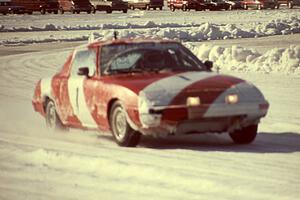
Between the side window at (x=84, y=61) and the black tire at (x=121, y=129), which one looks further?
the side window at (x=84, y=61)

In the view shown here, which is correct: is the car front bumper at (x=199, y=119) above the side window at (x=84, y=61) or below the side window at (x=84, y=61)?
below

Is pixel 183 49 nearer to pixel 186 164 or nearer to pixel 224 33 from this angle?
pixel 186 164

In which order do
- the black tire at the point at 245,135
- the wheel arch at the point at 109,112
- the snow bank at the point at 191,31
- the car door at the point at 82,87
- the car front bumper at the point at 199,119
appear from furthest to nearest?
the snow bank at the point at 191,31 < the car door at the point at 82,87 < the black tire at the point at 245,135 < the wheel arch at the point at 109,112 < the car front bumper at the point at 199,119

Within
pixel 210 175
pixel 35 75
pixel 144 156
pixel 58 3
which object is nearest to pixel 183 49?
pixel 144 156

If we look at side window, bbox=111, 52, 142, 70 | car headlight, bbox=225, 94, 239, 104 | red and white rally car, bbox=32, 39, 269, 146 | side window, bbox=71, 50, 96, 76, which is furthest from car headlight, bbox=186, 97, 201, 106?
side window, bbox=71, 50, 96, 76

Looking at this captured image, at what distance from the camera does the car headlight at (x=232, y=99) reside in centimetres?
937

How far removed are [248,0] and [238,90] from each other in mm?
65225

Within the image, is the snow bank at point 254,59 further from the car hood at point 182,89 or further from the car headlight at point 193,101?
the car headlight at point 193,101

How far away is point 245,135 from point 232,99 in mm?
833

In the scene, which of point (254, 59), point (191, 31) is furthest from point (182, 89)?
point (191, 31)

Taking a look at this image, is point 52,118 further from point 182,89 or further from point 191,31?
point 191,31

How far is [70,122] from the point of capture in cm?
1115

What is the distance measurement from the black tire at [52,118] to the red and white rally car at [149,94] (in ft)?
0.62

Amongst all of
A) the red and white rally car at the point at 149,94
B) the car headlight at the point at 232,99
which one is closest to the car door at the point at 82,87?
the red and white rally car at the point at 149,94
